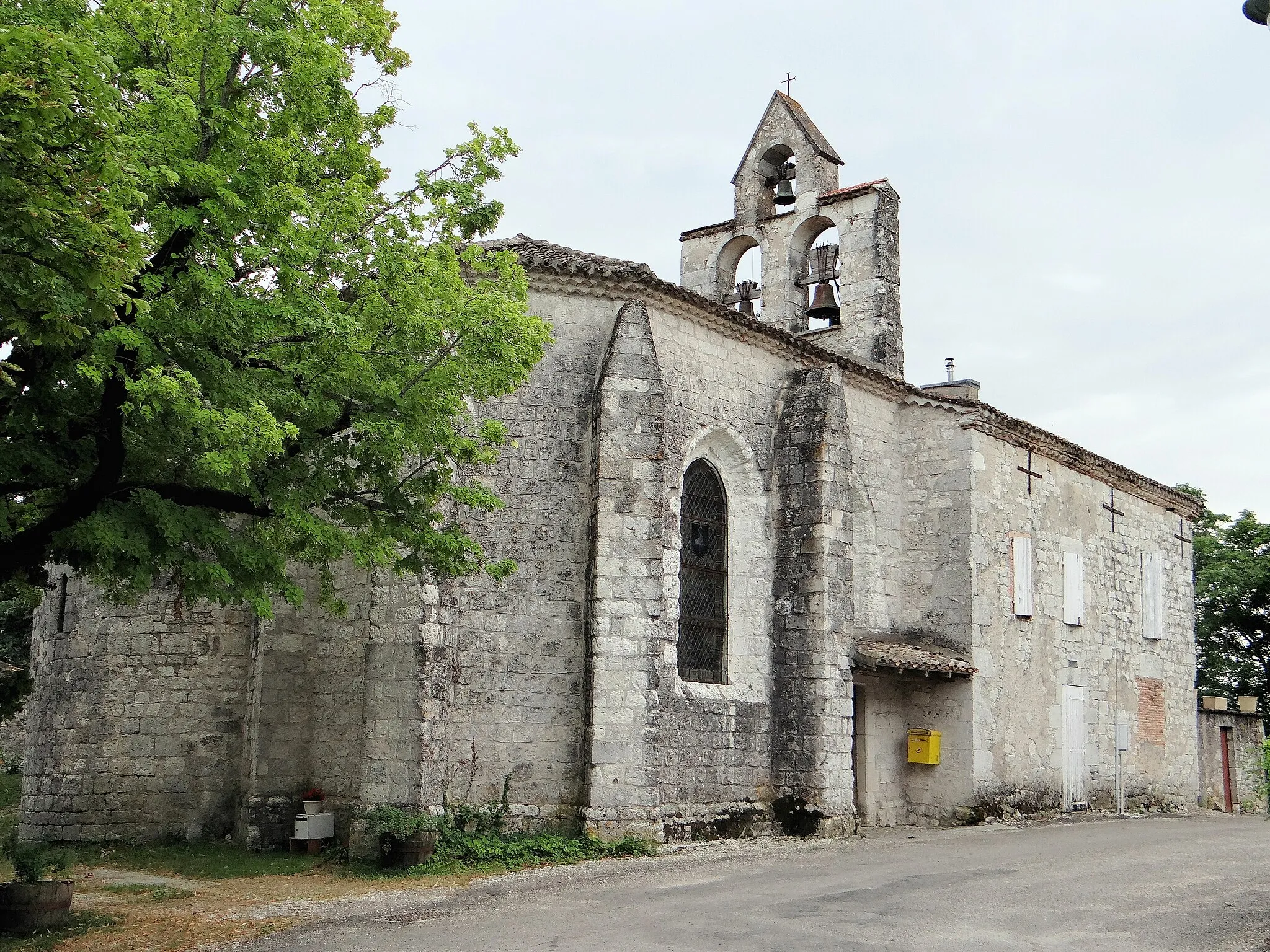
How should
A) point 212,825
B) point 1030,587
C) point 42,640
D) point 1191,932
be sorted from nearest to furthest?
point 1191,932 < point 212,825 < point 42,640 < point 1030,587

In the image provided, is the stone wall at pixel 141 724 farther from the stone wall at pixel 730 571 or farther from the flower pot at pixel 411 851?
the stone wall at pixel 730 571

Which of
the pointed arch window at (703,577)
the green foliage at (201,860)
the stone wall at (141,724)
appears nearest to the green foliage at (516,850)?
the green foliage at (201,860)

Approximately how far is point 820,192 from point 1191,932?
13256 millimetres

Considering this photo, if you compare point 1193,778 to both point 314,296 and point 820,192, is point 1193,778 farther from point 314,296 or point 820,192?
point 314,296

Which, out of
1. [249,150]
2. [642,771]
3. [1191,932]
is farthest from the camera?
[642,771]

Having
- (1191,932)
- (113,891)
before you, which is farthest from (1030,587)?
(113,891)

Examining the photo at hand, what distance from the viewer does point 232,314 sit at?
7992 mm

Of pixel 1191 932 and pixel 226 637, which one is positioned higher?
pixel 226 637

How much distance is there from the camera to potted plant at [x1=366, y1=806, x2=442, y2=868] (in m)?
11.5

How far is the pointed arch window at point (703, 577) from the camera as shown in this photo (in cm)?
1445

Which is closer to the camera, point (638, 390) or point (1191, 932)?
point (1191, 932)

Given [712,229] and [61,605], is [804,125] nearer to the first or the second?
[712,229]

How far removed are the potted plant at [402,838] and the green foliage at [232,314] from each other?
300 cm

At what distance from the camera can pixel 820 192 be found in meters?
19.1
